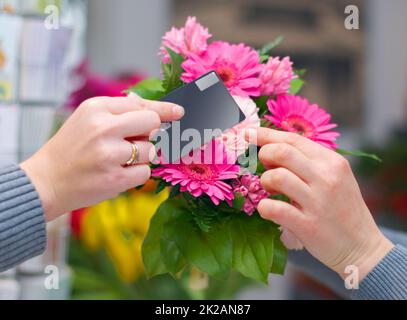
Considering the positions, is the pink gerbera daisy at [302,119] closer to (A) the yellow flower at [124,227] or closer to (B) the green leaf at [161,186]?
(B) the green leaf at [161,186]

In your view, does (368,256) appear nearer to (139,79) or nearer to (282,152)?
(282,152)

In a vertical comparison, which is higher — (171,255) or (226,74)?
(226,74)

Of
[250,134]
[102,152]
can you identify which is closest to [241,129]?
[250,134]

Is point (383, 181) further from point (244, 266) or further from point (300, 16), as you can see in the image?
point (244, 266)

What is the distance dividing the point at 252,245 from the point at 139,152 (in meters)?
0.12

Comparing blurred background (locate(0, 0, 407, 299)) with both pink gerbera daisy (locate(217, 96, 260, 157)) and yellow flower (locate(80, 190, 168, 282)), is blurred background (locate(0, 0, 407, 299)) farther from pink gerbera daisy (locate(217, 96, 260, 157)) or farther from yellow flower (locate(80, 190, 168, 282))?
pink gerbera daisy (locate(217, 96, 260, 157))

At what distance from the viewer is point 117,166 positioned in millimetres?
411

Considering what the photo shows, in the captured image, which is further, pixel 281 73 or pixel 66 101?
pixel 66 101

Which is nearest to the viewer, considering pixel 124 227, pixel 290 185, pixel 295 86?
pixel 290 185

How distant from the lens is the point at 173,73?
0.46 metres

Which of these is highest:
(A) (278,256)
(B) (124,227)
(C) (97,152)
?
(C) (97,152)

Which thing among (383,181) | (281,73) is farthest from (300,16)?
(281,73)
